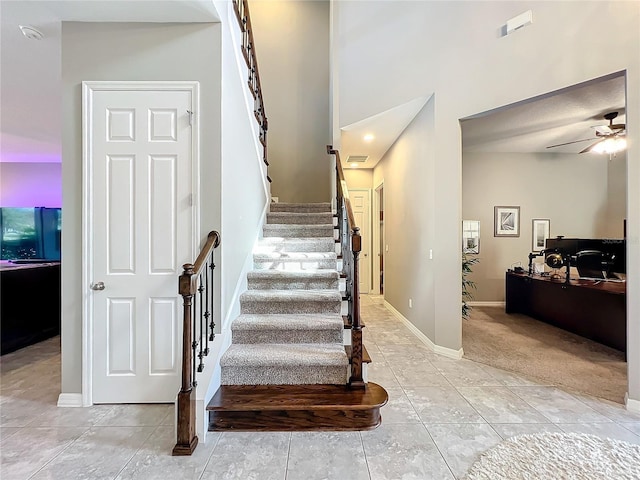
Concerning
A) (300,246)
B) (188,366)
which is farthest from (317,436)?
(300,246)

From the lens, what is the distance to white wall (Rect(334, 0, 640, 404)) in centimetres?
219

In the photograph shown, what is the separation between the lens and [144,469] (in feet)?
5.17

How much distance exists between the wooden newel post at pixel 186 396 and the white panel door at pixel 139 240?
1.66 ft

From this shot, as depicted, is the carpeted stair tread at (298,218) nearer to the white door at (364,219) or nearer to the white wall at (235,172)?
the white wall at (235,172)

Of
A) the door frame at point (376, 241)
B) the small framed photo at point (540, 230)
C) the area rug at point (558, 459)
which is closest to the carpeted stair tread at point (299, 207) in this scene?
the door frame at point (376, 241)

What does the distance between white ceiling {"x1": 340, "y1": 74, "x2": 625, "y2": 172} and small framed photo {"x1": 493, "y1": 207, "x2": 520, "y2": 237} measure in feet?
3.61

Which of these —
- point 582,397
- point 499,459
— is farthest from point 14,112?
point 582,397

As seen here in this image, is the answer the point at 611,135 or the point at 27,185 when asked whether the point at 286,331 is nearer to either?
the point at 611,135

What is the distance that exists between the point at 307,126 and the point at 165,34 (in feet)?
12.0

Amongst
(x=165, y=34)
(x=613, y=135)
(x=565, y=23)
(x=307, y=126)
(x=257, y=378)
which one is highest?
(x=307, y=126)

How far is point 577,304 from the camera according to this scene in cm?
389

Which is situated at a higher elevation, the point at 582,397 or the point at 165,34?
the point at 165,34

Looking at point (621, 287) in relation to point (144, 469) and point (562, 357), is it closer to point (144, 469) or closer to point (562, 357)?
point (562, 357)

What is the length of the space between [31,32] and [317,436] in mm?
3556
